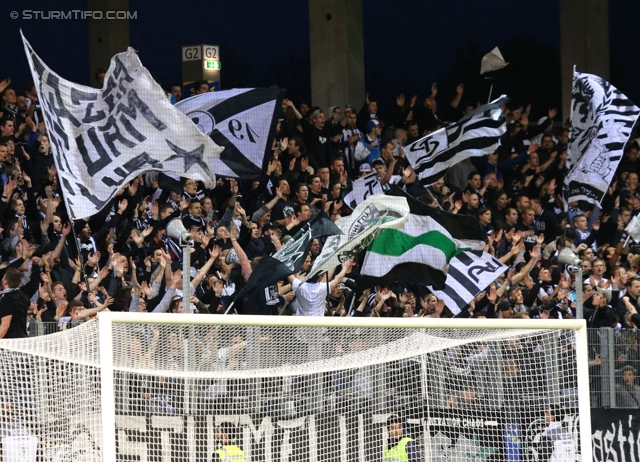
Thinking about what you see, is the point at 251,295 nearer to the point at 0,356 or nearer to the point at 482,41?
the point at 0,356

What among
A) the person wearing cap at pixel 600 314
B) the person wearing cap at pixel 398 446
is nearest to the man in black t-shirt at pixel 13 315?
the person wearing cap at pixel 398 446

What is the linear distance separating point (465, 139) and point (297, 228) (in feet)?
8.88

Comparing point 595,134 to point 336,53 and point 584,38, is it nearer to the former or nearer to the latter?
point 336,53

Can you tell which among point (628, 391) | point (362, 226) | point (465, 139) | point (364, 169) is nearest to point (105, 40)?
point (364, 169)

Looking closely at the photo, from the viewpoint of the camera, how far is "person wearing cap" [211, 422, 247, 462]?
30.1ft

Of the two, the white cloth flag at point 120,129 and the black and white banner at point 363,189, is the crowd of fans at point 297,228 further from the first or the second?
the white cloth flag at point 120,129

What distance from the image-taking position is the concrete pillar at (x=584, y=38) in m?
22.1

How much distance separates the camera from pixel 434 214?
43.0ft

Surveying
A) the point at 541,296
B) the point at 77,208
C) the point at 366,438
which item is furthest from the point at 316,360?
the point at 541,296

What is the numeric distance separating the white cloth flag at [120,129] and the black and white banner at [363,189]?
2978 mm

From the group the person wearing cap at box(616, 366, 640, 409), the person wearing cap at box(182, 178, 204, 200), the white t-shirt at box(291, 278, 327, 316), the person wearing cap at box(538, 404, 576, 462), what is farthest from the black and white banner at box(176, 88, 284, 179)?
the person wearing cap at box(538, 404, 576, 462)

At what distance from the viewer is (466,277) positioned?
1335 centimetres

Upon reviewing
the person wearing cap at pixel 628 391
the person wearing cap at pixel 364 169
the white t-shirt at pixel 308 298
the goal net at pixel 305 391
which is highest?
the person wearing cap at pixel 364 169

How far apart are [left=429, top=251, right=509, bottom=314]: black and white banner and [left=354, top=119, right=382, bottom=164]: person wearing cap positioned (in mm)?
3693
